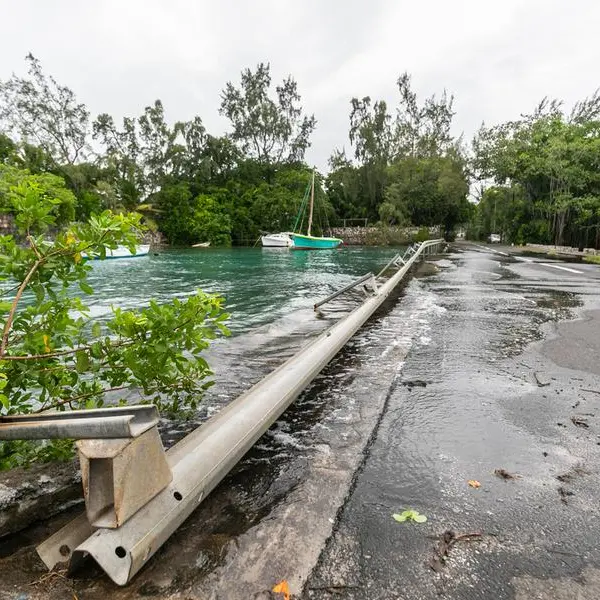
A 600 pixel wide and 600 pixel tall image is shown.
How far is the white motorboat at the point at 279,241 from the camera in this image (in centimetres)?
4238

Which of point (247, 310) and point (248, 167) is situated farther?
point (248, 167)

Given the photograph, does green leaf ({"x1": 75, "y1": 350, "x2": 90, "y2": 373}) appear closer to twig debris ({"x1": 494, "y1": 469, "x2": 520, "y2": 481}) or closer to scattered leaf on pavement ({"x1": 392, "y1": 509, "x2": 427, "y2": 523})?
scattered leaf on pavement ({"x1": 392, "y1": 509, "x2": 427, "y2": 523})

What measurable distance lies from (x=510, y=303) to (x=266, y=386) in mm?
6753

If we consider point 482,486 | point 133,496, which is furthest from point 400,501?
point 133,496

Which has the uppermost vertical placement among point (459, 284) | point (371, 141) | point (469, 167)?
point (371, 141)

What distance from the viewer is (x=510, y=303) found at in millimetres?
7836

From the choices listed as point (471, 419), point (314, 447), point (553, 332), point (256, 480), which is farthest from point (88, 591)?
point (553, 332)

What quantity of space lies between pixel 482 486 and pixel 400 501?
46 centimetres

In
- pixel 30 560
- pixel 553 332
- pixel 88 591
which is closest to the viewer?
pixel 88 591

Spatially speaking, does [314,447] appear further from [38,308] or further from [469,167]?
[469,167]

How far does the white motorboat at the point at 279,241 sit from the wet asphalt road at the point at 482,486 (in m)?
38.6

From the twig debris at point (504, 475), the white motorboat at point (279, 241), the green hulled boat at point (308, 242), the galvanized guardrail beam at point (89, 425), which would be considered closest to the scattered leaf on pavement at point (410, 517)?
the twig debris at point (504, 475)

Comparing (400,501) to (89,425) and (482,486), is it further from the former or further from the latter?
(89,425)

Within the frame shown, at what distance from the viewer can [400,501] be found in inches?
75.8
